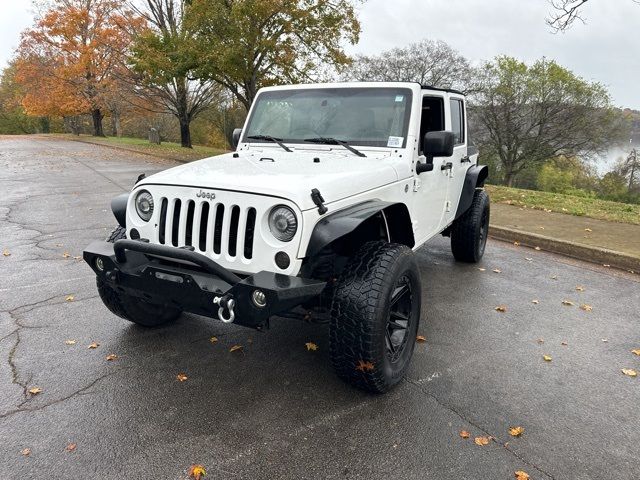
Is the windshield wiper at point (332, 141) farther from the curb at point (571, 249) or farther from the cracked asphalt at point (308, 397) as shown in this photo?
the curb at point (571, 249)

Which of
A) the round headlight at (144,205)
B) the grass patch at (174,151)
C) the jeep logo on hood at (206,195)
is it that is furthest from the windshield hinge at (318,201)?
the grass patch at (174,151)

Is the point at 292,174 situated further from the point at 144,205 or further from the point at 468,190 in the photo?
the point at 468,190

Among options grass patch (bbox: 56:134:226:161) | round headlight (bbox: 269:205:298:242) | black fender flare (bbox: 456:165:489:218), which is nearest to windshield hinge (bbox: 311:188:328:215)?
round headlight (bbox: 269:205:298:242)

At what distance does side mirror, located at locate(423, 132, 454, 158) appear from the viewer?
11.2 ft

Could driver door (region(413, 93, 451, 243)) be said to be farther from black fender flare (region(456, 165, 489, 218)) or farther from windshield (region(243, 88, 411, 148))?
black fender flare (region(456, 165, 489, 218))

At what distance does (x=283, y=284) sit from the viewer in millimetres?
2344

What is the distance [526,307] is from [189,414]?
3265mm

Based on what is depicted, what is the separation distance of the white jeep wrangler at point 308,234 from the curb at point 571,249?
354 centimetres

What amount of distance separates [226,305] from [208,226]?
516 mm

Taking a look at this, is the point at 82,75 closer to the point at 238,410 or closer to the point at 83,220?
the point at 83,220

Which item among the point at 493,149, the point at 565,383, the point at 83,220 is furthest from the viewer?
the point at 493,149

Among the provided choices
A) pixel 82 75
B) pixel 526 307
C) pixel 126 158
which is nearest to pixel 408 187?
pixel 526 307

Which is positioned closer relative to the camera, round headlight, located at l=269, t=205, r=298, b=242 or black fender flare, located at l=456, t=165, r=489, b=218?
round headlight, located at l=269, t=205, r=298, b=242

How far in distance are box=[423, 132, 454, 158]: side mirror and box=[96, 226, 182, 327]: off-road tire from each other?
218 cm
